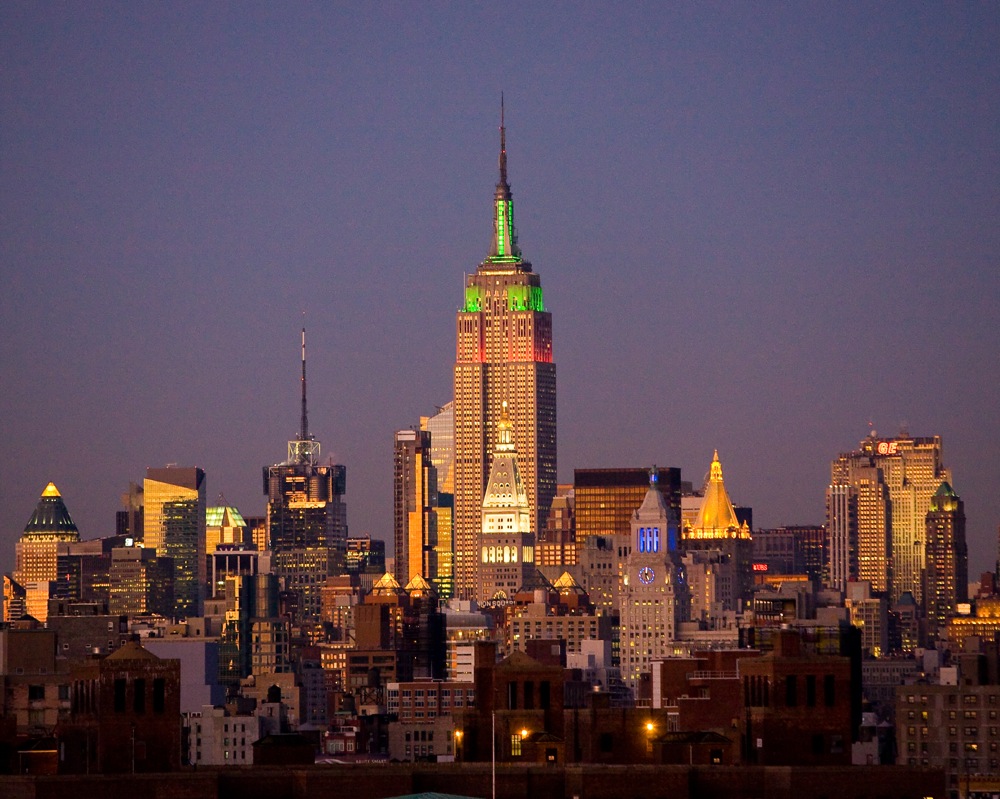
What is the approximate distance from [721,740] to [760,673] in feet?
16.2

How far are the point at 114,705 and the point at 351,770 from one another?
7756 millimetres

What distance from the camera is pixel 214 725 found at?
190625mm

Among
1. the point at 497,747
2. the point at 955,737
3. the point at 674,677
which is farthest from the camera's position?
the point at 955,737

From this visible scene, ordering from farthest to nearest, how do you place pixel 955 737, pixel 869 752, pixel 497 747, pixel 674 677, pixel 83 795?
pixel 955 737, pixel 869 752, pixel 674 677, pixel 497 747, pixel 83 795

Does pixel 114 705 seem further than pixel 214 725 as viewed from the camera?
No

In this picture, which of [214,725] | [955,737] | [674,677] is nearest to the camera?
[674,677]

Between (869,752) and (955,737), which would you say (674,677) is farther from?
(955,737)

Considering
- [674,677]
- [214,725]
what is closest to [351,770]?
[674,677]

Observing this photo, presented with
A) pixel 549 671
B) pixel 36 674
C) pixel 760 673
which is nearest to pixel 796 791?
pixel 760 673

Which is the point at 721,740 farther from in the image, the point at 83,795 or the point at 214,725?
the point at 214,725

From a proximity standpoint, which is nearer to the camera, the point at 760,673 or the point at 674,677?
the point at 760,673

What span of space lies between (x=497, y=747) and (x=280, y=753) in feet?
26.8

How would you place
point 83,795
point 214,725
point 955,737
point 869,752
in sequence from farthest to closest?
point 214,725 → point 955,737 → point 869,752 → point 83,795

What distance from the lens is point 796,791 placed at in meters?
100
